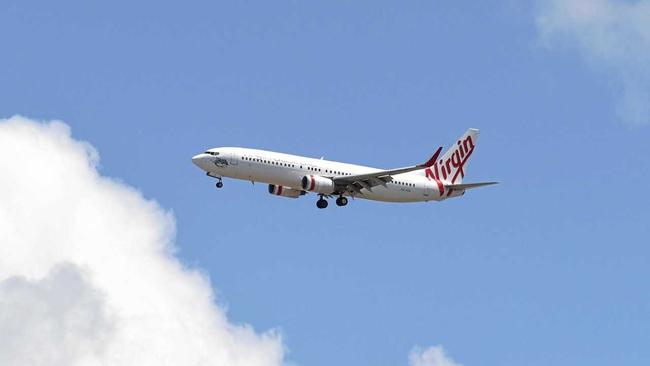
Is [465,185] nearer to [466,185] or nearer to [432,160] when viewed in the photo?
[466,185]

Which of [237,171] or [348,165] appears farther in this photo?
[348,165]

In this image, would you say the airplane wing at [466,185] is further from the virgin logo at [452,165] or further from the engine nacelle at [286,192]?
the engine nacelle at [286,192]

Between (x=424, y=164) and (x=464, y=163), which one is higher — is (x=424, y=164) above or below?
below

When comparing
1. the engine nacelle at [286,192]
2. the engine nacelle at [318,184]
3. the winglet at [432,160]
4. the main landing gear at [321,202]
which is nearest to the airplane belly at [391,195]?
the main landing gear at [321,202]

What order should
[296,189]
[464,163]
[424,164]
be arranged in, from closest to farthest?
[424,164], [296,189], [464,163]

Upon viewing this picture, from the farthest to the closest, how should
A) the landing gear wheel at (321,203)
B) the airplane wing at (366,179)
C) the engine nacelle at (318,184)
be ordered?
the landing gear wheel at (321,203), the airplane wing at (366,179), the engine nacelle at (318,184)

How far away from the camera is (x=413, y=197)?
147 metres

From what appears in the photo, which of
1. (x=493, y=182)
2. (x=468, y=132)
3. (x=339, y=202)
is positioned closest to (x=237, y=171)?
(x=339, y=202)

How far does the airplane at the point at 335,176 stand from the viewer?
134375 millimetres

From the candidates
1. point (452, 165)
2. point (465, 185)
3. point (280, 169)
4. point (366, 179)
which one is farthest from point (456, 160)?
point (280, 169)

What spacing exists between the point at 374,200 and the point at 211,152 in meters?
20.1

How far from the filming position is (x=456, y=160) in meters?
156

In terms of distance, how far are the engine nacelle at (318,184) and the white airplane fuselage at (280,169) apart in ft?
1.62

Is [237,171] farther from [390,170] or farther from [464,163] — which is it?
[464,163]
